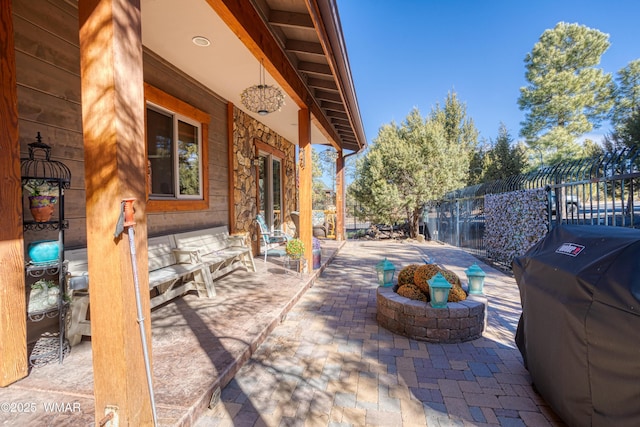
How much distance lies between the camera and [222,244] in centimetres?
488

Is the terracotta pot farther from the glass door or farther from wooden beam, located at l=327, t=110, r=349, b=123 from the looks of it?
wooden beam, located at l=327, t=110, r=349, b=123

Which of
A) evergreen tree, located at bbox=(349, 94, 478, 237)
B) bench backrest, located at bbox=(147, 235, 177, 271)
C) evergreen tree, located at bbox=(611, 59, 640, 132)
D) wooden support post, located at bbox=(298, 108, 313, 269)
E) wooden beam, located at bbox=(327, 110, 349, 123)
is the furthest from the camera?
evergreen tree, located at bbox=(611, 59, 640, 132)

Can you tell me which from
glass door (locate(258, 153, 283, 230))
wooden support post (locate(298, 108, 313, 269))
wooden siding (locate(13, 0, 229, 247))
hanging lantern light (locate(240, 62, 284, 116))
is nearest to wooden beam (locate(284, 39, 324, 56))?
hanging lantern light (locate(240, 62, 284, 116))

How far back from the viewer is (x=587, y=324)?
1.44 metres

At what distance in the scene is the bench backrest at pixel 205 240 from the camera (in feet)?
13.2

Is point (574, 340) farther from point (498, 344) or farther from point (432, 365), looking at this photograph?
point (498, 344)

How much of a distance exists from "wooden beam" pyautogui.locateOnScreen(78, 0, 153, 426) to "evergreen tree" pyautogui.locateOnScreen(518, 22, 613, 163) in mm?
22662

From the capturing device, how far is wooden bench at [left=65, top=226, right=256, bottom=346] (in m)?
2.45

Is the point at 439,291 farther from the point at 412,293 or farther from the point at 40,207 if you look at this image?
the point at 40,207

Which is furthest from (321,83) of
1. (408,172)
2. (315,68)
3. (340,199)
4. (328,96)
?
(408,172)

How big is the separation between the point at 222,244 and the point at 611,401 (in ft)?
14.7

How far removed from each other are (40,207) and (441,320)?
318 cm

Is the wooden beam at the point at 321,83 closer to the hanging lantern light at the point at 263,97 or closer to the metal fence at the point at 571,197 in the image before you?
the hanging lantern light at the point at 263,97

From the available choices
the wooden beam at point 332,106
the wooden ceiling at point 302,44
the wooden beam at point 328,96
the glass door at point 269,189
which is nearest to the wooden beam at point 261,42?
the wooden ceiling at point 302,44
